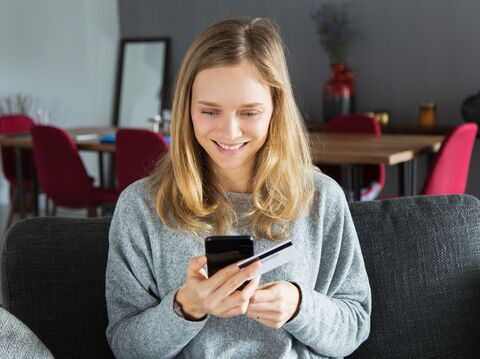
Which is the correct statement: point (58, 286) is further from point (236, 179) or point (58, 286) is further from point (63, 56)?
point (63, 56)

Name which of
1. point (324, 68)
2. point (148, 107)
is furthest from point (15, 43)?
point (324, 68)

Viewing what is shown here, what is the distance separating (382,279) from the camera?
169 centimetres

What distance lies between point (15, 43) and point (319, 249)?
17.5 ft

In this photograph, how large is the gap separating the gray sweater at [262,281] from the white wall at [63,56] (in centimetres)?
492

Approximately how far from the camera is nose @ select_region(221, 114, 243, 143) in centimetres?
142

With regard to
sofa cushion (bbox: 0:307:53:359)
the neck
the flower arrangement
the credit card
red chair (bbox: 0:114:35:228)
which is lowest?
red chair (bbox: 0:114:35:228)

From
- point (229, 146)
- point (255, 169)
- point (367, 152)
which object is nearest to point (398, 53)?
point (367, 152)

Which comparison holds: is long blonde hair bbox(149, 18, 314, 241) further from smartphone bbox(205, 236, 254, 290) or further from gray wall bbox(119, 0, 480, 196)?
gray wall bbox(119, 0, 480, 196)

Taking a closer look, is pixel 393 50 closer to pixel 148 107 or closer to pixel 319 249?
pixel 148 107

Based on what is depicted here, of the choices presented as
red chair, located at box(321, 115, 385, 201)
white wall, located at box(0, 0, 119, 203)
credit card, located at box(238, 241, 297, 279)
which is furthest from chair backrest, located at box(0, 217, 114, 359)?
white wall, located at box(0, 0, 119, 203)

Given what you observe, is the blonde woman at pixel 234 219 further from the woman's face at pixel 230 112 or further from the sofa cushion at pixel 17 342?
the sofa cushion at pixel 17 342

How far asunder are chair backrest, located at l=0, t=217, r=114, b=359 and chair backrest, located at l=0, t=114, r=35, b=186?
3370mm

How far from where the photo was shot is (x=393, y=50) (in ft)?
16.9

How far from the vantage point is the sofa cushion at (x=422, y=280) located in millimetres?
1669
